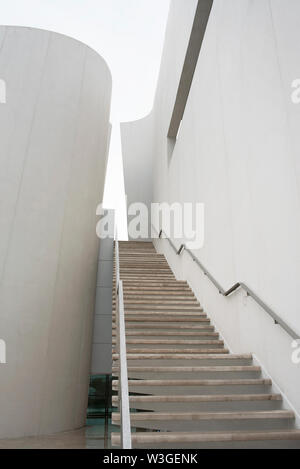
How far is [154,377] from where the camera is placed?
3840mm

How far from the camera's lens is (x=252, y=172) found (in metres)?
4.52

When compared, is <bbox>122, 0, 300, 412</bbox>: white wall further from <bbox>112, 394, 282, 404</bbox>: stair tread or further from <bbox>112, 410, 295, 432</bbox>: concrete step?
<bbox>112, 410, 295, 432</bbox>: concrete step

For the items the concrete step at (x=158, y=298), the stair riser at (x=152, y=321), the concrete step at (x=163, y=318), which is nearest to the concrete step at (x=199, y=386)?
the stair riser at (x=152, y=321)

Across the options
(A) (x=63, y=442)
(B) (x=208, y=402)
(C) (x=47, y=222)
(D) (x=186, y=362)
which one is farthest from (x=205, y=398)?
(C) (x=47, y=222)

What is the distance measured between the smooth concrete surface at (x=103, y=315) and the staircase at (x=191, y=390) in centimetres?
530

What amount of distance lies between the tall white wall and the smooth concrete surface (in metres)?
1.64

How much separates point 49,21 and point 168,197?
21.6 ft

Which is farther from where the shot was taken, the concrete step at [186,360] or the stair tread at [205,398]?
the concrete step at [186,360]

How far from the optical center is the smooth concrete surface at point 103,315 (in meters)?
10.6

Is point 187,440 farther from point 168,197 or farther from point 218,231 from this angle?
point 168,197

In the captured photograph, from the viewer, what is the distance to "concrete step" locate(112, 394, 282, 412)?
3.28 metres

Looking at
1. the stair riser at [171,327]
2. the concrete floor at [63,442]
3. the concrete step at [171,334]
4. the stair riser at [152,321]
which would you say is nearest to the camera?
the concrete step at [171,334]

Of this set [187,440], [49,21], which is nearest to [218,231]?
[187,440]

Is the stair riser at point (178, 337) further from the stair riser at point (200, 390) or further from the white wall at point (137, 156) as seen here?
the white wall at point (137, 156)
